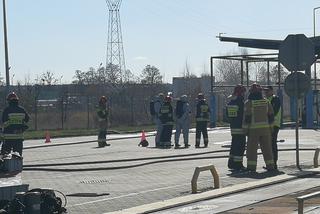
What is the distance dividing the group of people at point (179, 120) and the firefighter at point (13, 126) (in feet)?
30.8

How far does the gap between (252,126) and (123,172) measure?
325 cm

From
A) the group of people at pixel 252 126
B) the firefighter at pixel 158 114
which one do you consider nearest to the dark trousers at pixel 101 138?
the firefighter at pixel 158 114

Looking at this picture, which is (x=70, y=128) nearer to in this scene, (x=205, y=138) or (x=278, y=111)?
(x=205, y=138)

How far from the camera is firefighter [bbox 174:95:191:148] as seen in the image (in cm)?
2797

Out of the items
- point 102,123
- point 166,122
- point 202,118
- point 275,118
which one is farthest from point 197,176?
point 102,123

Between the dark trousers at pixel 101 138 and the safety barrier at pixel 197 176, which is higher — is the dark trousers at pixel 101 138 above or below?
above

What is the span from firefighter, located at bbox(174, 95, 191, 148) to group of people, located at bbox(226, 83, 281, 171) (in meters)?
9.19

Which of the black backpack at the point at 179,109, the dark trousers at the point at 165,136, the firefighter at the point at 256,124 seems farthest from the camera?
the black backpack at the point at 179,109

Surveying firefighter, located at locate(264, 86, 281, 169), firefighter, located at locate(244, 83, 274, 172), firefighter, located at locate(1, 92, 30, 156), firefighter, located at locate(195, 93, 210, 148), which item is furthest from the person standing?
firefighter, located at locate(244, 83, 274, 172)

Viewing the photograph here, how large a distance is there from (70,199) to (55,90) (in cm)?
5382

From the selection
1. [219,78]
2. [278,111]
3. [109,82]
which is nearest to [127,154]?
[278,111]

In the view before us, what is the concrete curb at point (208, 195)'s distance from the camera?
1237cm

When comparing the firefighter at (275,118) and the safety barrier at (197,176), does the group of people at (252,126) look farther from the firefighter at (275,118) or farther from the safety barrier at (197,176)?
the safety barrier at (197,176)

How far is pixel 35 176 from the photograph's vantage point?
18359 mm
